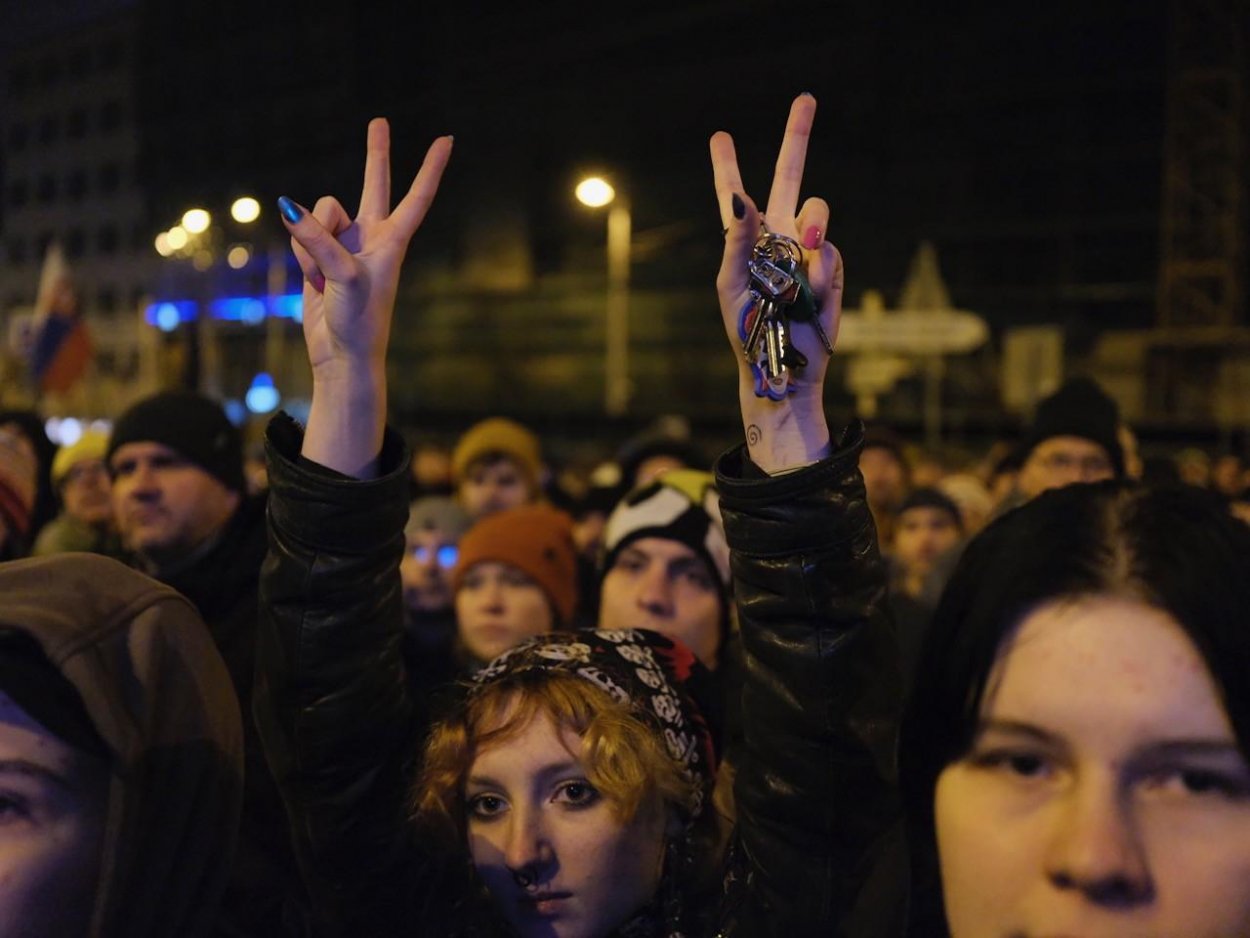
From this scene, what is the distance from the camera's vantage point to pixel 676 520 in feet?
12.1

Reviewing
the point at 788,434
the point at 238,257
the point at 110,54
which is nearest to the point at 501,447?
the point at 788,434

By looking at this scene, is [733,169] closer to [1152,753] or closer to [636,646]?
[636,646]

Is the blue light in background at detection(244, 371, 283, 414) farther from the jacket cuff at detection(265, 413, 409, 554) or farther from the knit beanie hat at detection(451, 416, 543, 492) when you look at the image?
the jacket cuff at detection(265, 413, 409, 554)

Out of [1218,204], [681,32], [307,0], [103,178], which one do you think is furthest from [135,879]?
[103,178]

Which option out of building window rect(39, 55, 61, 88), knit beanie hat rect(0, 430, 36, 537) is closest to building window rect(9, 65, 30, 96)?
building window rect(39, 55, 61, 88)

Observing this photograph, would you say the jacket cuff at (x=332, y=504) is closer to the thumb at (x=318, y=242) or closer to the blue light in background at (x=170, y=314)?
the thumb at (x=318, y=242)

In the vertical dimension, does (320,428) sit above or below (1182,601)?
above

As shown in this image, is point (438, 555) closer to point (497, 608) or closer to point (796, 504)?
point (497, 608)

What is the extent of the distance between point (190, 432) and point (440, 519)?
5.75ft

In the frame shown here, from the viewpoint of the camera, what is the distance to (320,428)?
190cm

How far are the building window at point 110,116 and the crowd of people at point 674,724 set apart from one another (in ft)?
161

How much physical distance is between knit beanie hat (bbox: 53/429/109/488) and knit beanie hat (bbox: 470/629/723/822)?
461 centimetres

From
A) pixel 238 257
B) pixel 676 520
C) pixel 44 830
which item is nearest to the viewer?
pixel 44 830

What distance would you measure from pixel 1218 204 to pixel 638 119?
12391 mm
